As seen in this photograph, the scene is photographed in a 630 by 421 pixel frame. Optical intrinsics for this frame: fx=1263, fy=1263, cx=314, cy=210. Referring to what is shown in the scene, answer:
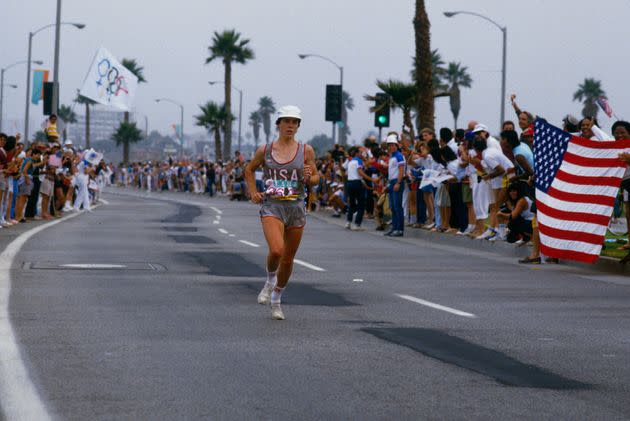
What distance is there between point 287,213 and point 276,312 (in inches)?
36.1

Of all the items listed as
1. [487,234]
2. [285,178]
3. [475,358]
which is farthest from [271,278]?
[487,234]

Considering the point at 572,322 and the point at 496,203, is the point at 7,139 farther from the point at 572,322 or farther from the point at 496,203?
the point at 572,322

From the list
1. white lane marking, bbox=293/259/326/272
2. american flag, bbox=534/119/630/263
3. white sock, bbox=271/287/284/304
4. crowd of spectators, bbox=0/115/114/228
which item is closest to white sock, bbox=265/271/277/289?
white sock, bbox=271/287/284/304

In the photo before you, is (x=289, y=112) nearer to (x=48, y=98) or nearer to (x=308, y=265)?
(x=308, y=265)

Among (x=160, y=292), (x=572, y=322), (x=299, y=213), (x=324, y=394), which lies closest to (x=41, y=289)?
(x=160, y=292)

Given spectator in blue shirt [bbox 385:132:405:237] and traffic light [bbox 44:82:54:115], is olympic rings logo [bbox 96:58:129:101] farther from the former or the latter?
spectator in blue shirt [bbox 385:132:405:237]

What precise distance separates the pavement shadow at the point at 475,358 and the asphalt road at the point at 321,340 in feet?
0.05

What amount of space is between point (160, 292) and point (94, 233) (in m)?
11.8

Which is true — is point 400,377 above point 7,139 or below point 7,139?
below

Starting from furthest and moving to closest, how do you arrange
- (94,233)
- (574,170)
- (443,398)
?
(94,233) → (574,170) → (443,398)

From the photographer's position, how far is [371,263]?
17.9 meters

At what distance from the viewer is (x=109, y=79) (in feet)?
127

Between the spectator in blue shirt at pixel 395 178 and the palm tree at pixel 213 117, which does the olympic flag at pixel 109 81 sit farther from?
the palm tree at pixel 213 117

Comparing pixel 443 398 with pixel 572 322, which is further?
pixel 572 322
